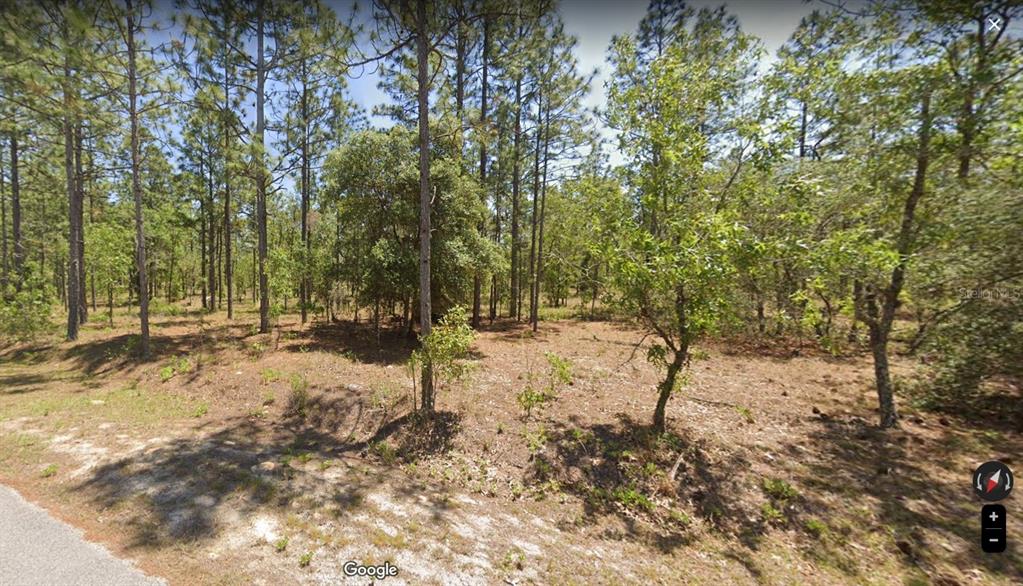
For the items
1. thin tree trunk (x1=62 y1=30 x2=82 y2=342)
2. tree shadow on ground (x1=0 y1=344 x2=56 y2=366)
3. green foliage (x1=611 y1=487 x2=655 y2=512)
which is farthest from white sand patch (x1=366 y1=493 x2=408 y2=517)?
thin tree trunk (x1=62 y1=30 x2=82 y2=342)

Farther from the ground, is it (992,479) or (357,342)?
(357,342)

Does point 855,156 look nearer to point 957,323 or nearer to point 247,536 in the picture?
point 957,323

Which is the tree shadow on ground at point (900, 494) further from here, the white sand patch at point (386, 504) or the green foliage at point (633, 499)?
the white sand patch at point (386, 504)

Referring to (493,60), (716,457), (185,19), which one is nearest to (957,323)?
(716,457)

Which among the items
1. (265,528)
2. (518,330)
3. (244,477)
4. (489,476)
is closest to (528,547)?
(489,476)

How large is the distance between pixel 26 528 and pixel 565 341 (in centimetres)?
1359

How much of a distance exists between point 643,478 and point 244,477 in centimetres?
642

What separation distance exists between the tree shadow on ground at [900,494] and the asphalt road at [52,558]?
828cm

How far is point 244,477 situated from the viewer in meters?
4.93

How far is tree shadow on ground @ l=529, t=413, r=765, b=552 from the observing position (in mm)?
5242

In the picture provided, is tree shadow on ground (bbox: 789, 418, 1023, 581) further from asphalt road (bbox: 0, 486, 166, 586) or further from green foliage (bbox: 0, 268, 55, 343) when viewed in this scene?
green foliage (bbox: 0, 268, 55, 343)

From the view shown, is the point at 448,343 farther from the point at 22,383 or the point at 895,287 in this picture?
the point at 22,383

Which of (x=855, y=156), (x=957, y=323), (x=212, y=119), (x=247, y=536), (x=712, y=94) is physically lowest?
(x=247, y=536)

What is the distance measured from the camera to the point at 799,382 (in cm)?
1034
